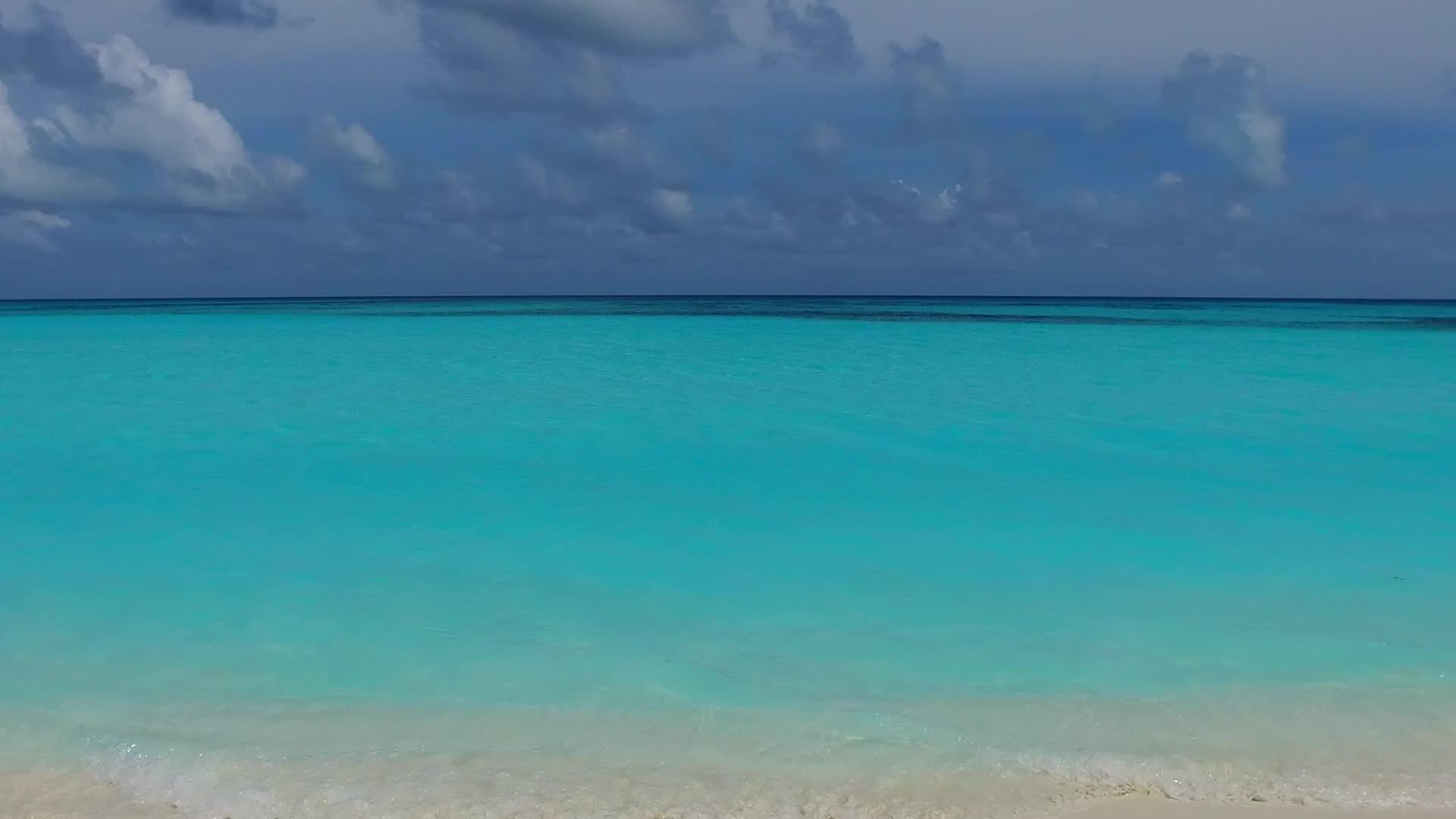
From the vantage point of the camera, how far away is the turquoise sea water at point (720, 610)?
3.53 m

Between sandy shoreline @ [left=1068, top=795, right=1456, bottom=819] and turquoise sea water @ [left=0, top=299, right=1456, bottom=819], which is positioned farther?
turquoise sea water @ [left=0, top=299, right=1456, bottom=819]

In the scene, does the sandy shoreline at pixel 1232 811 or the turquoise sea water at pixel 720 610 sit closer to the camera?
the sandy shoreline at pixel 1232 811

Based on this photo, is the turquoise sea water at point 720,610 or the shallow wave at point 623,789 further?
the turquoise sea water at point 720,610

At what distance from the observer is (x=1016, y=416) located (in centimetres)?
1191

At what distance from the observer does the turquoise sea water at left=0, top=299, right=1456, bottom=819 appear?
3.53 metres

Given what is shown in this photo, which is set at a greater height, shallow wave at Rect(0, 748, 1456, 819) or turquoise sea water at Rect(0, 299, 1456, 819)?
turquoise sea water at Rect(0, 299, 1456, 819)

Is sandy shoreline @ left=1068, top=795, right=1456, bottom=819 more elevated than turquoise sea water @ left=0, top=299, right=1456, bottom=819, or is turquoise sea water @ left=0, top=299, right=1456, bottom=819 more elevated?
turquoise sea water @ left=0, top=299, right=1456, bottom=819

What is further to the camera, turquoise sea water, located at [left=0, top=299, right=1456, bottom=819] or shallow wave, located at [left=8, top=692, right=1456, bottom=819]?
turquoise sea water, located at [left=0, top=299, right=1456, bottom=819]

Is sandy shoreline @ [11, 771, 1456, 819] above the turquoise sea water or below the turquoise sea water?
below

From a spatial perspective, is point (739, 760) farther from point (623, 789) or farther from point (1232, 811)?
point (1232, 811)

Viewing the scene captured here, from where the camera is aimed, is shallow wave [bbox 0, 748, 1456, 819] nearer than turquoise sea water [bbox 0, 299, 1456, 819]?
Yes

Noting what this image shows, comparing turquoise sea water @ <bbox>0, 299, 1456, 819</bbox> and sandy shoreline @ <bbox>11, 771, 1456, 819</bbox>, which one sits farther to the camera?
turquoise sea water @ <bbox>0, 299, 1456, 819</bbox>

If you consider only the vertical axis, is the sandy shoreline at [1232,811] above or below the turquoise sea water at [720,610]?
below

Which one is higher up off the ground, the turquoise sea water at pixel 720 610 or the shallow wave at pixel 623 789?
the turquoise sea water at pixel 720 610
